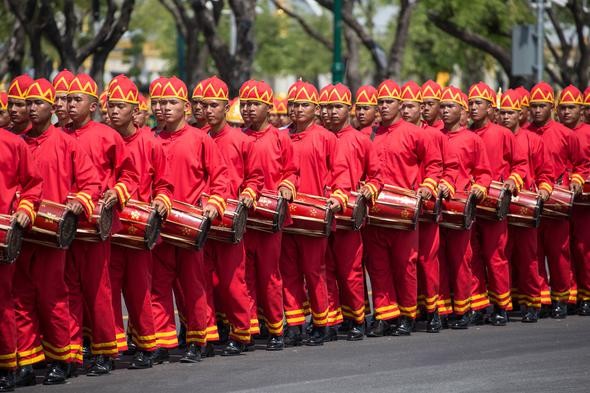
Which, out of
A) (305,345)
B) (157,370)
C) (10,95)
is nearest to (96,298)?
(157,370)

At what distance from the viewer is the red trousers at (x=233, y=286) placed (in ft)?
44.7

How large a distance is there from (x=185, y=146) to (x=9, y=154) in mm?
2097

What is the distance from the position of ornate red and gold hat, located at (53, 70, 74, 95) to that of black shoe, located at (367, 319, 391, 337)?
396 cm

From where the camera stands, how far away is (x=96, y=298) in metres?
12.2

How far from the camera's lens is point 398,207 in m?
14.8

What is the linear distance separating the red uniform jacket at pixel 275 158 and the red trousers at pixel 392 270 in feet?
4.32

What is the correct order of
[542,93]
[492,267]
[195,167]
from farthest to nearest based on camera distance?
[542,93]
[492,267]
[195,167]

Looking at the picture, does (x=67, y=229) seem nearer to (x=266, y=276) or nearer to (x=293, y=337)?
(x=266, y=276)

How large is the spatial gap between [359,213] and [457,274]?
1627 mm

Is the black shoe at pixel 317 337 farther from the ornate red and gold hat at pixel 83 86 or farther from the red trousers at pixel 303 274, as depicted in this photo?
the ornate red and gold hat at pixel 83 86

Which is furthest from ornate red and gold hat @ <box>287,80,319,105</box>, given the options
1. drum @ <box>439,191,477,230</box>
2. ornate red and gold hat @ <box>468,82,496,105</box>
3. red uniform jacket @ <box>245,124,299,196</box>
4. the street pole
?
the street pole

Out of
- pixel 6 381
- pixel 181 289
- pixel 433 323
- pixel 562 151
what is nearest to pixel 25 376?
pixel 6 381

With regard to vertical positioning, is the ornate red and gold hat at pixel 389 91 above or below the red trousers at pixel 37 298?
above

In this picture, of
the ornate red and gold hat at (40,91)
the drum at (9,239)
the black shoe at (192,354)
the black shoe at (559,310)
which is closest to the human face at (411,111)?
the black shoe at (559,310)
